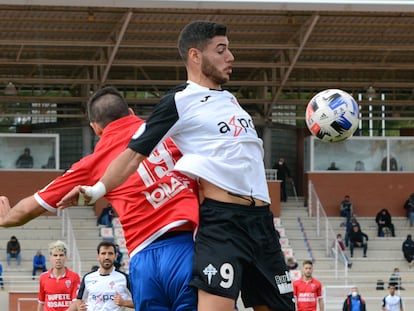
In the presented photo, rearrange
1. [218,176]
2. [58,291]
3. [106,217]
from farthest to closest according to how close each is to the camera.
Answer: [106,217] < [58,291] < [218,176]

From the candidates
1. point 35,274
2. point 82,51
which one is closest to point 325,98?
point 35,274

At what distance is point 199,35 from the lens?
5.97 m

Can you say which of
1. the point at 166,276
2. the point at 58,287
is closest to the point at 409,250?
the point at 58,287

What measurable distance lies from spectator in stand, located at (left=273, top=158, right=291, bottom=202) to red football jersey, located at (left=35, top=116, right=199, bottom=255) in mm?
31048

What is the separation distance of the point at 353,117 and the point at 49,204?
2898mm

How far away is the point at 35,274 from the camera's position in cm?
2908

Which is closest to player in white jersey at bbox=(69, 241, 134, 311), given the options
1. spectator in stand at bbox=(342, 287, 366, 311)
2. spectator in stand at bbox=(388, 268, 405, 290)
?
spectator in stand at bbox=(342, 287, 366, 311)

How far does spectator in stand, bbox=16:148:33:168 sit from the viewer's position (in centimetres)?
3544

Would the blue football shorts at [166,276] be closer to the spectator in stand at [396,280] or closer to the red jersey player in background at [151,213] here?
the red jersey player in background at [151,213]

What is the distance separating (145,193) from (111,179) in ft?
1.29

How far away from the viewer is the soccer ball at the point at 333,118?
7832 mm

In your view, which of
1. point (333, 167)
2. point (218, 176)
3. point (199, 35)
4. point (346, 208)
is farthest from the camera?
point (333, 167)

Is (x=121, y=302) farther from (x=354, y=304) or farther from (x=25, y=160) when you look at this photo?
(x=25, y=160)

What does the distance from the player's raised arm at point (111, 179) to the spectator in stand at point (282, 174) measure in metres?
31.4
